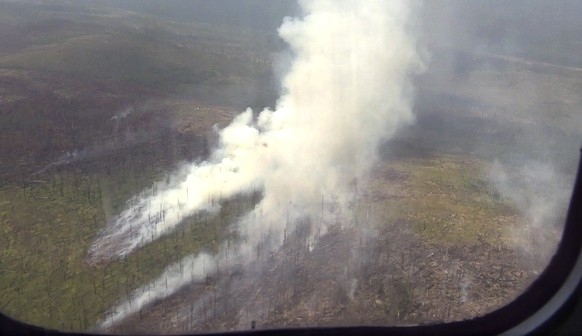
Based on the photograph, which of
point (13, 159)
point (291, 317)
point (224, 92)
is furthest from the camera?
point (224, 92)

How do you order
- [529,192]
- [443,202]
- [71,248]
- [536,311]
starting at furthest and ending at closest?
1. [529,192]
2. [443,202]
3. [71,248]
4. [536,311]

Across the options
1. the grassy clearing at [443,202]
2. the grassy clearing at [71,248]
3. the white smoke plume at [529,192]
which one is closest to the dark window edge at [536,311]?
the grassy clearing at [71,248]

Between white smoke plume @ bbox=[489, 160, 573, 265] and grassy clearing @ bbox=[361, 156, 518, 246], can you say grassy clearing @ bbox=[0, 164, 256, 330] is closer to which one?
grassy clearing @ bbox=[361, 156, 518, 246]

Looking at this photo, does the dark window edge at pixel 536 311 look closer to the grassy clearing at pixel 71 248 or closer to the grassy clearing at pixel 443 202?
the grassy clearing at pixel 71 248

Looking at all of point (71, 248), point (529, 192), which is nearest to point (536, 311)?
point (71, 248)

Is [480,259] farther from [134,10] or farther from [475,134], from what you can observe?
[134,10]

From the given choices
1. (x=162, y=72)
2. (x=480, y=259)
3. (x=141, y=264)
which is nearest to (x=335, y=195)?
(x=480, y=259)

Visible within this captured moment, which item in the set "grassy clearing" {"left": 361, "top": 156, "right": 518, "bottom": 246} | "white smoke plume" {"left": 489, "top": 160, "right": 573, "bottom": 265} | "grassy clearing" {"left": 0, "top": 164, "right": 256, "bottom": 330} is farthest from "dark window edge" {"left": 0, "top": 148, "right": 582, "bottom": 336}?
"grassy clearing" {"left": 361, "top": 156, "right": 518, "bottom": 246}

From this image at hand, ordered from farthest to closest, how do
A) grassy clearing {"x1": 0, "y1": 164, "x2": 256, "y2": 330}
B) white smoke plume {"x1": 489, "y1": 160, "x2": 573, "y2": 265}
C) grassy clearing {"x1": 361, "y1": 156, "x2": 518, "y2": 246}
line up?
grassy clearing {"x1": 361, "y1": 156, "x2": 518, "y2": 246} → white smoke plume {"x1": 489, "y1": 160, "x2": 573, "y2": 265} → grassy clearing {"x1": 0, "y1": 164, "x2": 256, "y2": 330}

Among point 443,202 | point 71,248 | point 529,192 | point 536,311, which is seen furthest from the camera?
point 529,192

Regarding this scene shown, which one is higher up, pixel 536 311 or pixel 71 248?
pixel 536 311

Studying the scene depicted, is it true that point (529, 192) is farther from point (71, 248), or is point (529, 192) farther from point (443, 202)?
point (71, 248)
